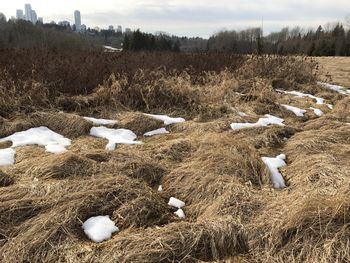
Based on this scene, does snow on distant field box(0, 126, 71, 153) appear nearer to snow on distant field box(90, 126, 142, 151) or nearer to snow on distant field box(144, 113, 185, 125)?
snow on distant field box(90, 126, 142, 151)

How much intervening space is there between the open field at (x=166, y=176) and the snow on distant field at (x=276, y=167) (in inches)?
0.7

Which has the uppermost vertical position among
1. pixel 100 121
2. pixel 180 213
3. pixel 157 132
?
pixel 100 121

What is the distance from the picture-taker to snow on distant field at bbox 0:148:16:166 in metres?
3.83

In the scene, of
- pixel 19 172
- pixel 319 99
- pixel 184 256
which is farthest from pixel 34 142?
pixel 319 99

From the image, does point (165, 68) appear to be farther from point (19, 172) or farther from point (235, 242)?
point (235, 242)

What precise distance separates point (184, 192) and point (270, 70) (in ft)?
24.8

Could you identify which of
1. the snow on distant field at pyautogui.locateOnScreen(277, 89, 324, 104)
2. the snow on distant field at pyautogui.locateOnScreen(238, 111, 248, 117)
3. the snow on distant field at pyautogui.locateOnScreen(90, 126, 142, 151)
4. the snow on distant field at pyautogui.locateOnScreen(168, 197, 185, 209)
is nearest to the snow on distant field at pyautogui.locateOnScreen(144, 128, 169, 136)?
the snow on distant field at pyautogui.locateOnScreen(90, 126, 142, 151)

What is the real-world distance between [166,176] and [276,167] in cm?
134

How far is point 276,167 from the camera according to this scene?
13.4 ft

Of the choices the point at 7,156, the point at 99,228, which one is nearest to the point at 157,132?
the point at 7,156

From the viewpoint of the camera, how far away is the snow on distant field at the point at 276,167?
3.69 meters

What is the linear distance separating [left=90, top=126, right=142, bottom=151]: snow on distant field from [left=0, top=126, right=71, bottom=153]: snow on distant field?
48cm

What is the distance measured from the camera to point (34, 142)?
4449 mm

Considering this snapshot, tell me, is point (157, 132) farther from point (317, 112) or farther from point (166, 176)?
point (317, 112)
